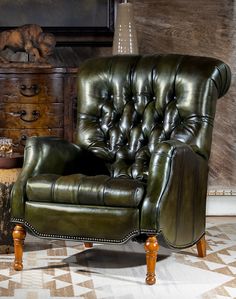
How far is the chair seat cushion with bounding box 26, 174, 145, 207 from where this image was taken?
3.11m

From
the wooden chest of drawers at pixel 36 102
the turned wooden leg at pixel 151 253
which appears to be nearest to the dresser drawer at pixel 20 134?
the wooden chest of drawers at pixel 36 102

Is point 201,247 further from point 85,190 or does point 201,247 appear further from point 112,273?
point 85,190

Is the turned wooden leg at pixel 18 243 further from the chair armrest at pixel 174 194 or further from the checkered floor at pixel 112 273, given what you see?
the chair armrest at pixel 174 194

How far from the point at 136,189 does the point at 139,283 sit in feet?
1.38

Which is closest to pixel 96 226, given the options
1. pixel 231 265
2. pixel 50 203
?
pixel 50 203

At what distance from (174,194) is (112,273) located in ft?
1.62

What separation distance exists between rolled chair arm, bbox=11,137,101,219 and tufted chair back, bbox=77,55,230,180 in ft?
0.56

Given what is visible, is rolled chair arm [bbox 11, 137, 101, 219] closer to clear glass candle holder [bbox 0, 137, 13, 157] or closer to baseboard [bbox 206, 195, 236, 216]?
clear glass candle holder [bbox 0, 137, 13, 157]

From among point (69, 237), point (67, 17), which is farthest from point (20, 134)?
point (69, 237)

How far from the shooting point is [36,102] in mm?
4438

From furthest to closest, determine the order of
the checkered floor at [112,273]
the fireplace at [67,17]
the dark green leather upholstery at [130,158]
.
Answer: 1. the fireplace at [67,17]
2. the dark green leather upholstery at [130,158]
3. the checkered floor at [112,273]

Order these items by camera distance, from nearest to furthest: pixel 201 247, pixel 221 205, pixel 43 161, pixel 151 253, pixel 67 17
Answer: pixel 151 253 < pixel 43 161 < pixel 201 247 < pixel 67 17 < pixel 221 205

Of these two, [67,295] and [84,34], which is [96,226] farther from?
[84,34]

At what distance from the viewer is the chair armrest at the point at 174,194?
307 centimetres
